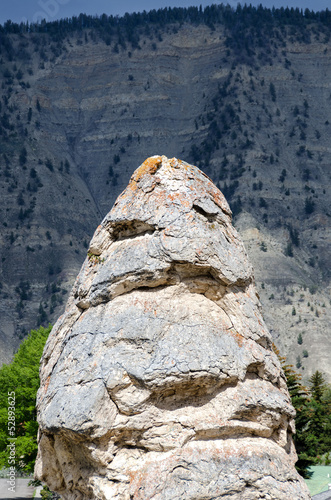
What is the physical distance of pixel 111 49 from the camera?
16588cm

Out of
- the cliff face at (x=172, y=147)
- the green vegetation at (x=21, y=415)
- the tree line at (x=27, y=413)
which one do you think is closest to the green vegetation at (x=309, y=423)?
the tree line at (x=27, y=413)

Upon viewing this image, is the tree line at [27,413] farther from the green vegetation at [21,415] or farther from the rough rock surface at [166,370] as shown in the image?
the rough rock surface at [166,370]

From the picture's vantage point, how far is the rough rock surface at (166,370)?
31.9ft

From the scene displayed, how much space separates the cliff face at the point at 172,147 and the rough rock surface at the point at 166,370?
74.3 metres

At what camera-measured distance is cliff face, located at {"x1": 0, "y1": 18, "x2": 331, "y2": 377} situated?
10494 centimetres

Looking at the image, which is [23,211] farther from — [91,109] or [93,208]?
[91,109]

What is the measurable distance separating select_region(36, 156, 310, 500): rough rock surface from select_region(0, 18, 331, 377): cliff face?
7430 cm

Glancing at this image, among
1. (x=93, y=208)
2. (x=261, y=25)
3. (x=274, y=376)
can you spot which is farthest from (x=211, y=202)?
(x=261, y=25)

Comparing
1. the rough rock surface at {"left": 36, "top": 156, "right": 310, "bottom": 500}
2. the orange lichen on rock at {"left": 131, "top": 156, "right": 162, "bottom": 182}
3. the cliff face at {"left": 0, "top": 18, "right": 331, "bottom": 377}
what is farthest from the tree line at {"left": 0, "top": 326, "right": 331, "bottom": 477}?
the cliff face at {"left": 0, "top": 18, "right": 331, "bottom": 377}

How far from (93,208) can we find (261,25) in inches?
2325

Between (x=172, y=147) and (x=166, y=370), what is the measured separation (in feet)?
454

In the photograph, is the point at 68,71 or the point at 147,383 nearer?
the point at 147,383

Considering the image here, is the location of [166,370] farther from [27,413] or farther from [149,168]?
[27,413]

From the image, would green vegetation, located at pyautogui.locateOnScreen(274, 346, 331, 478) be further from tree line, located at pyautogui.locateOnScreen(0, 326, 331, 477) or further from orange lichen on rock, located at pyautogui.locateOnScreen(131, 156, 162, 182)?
orange lichen on rock, located at pyautogui.locateOnScreen(131, 156, 162, 182)
